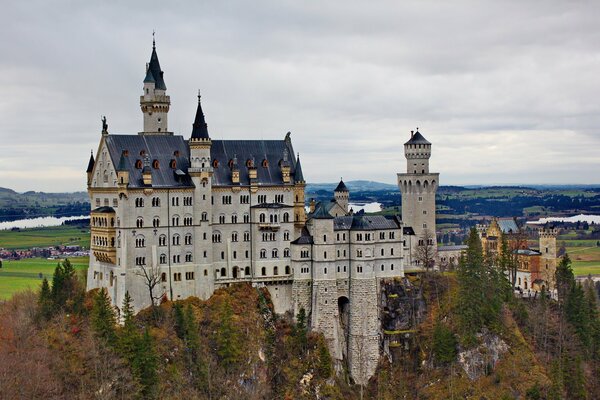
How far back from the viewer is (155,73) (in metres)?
110

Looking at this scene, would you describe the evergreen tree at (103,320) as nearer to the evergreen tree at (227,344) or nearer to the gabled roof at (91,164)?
the evergreen tree at (227,344)

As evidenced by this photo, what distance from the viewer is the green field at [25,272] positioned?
145 metres

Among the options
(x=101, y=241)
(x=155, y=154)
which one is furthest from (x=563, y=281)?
(x=101, y=241)

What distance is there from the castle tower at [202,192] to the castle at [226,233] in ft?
0.42

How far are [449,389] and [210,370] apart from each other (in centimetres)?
2892

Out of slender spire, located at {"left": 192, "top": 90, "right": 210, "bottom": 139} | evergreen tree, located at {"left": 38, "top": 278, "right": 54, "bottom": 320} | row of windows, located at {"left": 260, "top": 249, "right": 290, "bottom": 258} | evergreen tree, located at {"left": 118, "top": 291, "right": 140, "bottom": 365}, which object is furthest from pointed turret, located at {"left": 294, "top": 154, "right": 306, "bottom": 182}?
evergreen tree, located at {"left": 38, "top": 278, "right": 54, "bottom": 320}

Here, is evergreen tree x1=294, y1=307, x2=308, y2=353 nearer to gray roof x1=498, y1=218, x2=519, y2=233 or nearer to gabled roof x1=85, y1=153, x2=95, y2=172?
gabled roof x1=85, y1=153, x2=95, y2=172

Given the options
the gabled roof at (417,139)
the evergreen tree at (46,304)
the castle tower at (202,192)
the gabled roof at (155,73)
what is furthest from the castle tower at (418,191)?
the evergreen tree at (46,304)

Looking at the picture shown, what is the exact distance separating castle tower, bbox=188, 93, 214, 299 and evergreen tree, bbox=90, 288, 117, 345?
13381mm

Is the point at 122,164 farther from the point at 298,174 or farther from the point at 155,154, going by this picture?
the point at 298,174

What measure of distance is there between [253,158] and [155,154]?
13037 mm

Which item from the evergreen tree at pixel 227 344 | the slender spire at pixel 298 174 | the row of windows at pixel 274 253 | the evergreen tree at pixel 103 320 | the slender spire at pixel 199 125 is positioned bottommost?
the evergreen tree at pixel 227 344

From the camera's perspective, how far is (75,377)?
88438 millimetres

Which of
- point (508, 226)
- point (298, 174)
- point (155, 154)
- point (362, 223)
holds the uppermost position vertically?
→ point (155, 154)
